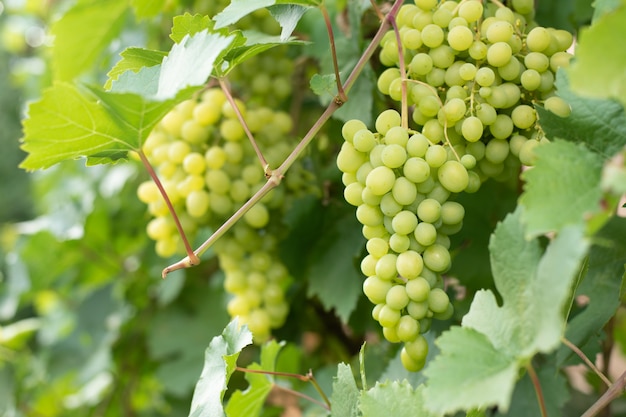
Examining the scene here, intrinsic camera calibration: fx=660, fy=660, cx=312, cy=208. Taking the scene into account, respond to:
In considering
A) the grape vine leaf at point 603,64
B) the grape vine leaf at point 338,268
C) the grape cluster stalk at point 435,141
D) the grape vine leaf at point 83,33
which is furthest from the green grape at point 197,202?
the grape vine leaf at point 603,64

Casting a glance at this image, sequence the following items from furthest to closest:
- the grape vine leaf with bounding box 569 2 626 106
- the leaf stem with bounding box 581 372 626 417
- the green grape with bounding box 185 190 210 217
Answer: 1. the green grape with bounding box 185 190 210 217
2. the leaf stem with bounding box 581 372 626 417
3. the grape vine leaf with bounding box 569 2 626 106

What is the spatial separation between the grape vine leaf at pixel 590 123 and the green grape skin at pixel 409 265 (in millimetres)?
124

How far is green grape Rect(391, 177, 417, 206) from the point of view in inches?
18.6

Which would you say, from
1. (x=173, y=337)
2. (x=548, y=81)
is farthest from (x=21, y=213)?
(x=548, y=81)

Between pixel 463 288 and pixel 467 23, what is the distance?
33 cm

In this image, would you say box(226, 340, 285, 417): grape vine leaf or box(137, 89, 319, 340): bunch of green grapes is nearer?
box(226, 340, 285, 417): grape vine leaf

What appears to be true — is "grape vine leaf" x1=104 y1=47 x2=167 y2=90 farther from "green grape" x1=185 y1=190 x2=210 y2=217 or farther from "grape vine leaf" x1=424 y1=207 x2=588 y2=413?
"grape vine leaf" x1=424 y1=207 x2=588 y2=413

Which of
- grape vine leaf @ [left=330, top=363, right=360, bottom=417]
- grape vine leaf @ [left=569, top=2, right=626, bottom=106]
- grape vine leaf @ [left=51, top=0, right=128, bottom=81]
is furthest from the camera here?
grape vine leaf @ [left=51, top=0, right=128, bottom=81]

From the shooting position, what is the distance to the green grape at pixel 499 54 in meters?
0.49

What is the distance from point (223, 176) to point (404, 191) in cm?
33

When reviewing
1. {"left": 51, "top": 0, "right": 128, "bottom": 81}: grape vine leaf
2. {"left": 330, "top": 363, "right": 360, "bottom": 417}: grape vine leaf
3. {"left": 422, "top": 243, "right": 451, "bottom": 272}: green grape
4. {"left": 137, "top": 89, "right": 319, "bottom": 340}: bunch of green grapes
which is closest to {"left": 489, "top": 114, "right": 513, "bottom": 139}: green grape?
{"left": 422, "top": 243, "right": 451, "bottom": 272}: green grape

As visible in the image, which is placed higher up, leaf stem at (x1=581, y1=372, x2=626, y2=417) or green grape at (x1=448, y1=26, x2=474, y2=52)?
green grape at (x1=448, y1=26, x2=474, y2=52)

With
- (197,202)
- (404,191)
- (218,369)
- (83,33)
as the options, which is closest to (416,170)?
(404,191)

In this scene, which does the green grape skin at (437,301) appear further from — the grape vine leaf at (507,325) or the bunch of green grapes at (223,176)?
the bunch of green grapes at (223,176)
